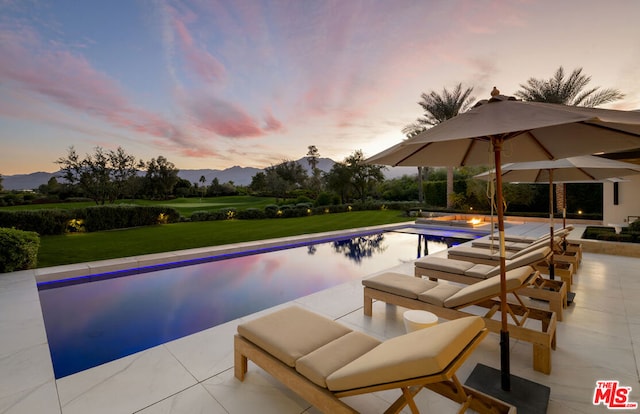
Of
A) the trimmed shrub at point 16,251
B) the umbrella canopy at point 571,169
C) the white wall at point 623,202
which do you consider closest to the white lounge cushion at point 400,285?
the umbrella canopy at point 571,169

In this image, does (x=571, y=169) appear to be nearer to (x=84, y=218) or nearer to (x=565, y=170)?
(x=565, y=170)

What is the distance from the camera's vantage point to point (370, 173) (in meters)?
26.1

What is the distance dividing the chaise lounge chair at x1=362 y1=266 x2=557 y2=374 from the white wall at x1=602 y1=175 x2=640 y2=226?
1128 cm

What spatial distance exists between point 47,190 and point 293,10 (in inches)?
513

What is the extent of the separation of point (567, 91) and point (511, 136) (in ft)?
59.0

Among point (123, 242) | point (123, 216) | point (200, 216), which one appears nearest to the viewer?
point (123, 242)

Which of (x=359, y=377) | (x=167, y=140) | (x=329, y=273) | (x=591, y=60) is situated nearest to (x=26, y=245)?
(x=329, y=273)

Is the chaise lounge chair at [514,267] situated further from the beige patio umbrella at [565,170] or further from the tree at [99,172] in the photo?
the tree at [99,172]

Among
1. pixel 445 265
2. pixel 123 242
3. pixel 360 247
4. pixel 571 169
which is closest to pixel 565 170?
pixel 571 169

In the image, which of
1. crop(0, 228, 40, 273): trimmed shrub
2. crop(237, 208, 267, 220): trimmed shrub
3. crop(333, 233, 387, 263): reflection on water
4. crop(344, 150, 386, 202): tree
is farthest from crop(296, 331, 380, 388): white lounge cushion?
crop(344, 150, 386, 202): tree

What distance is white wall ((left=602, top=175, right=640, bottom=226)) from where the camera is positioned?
33.7 ft

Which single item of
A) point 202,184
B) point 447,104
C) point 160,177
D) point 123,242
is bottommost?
point 123,242
